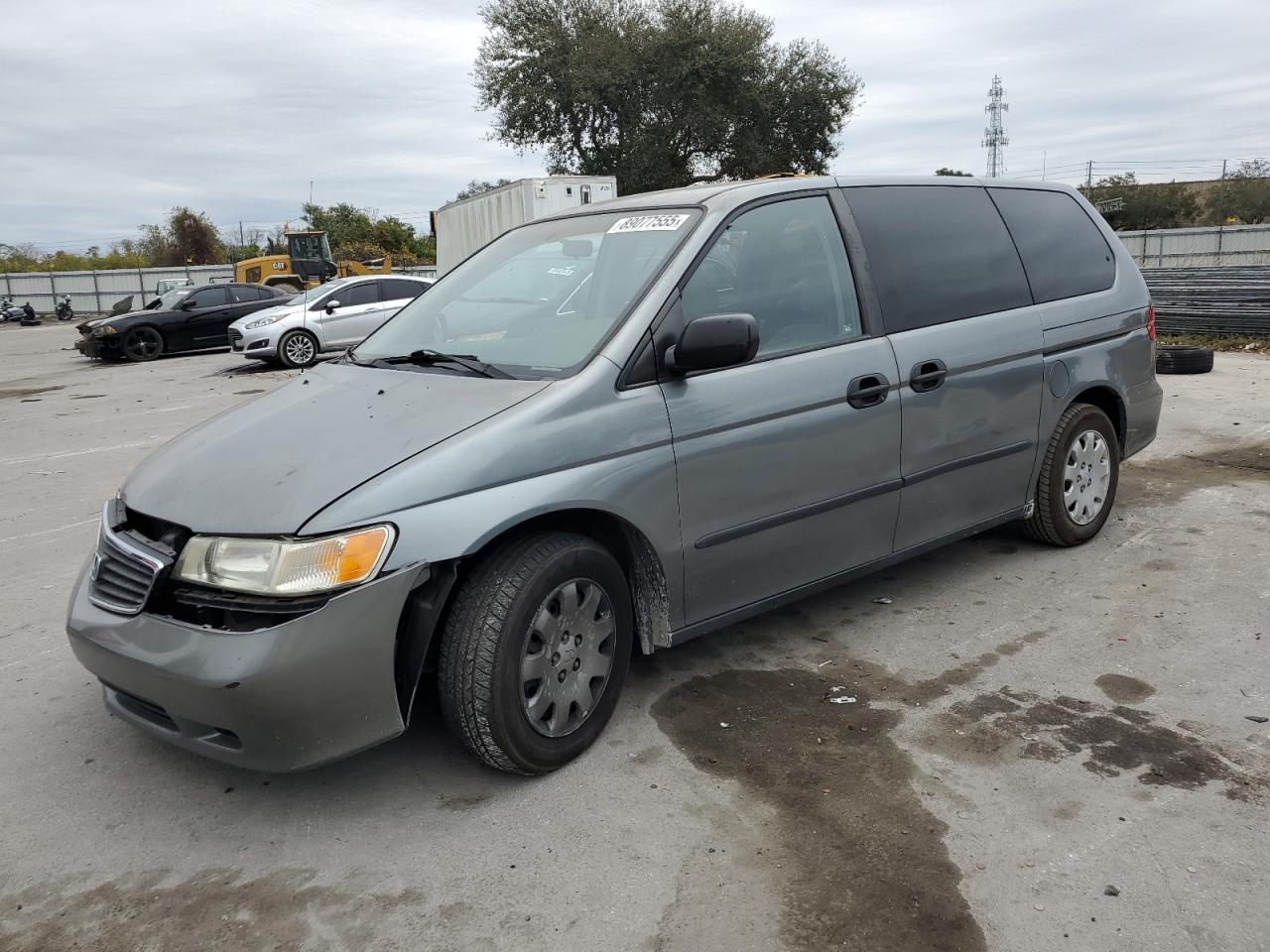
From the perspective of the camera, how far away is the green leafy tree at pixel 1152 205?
4769cm

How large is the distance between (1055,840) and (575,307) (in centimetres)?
222

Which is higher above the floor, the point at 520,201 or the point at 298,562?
the point at 520,201

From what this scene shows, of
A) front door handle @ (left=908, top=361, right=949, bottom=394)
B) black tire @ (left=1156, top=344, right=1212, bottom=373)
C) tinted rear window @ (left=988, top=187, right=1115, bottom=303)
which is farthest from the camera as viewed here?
black tire @ (left=1156, top=344, right=1212, bottom=373)

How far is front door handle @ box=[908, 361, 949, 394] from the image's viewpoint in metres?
3.90

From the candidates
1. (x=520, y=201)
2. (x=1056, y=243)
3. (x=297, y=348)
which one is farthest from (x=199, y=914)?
(x=520, y=201)

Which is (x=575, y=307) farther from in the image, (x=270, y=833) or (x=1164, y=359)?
(x=1164, y=359)

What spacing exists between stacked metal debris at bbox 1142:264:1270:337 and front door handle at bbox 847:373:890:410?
37.2 feet

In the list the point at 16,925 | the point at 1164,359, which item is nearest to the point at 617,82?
the point at 1164,359

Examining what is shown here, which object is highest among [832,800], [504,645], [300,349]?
[300,349]

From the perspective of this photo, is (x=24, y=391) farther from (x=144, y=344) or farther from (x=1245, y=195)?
(x=1245, y=195)

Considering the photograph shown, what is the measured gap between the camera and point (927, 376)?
394 centimetres

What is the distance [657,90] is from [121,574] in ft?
113

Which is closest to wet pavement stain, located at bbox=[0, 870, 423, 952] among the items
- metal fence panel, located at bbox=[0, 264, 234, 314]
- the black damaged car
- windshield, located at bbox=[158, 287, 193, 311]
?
the black damaged car

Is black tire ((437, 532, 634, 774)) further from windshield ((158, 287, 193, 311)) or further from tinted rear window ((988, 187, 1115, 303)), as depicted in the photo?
windshield ((158, 287, 193, 311))
